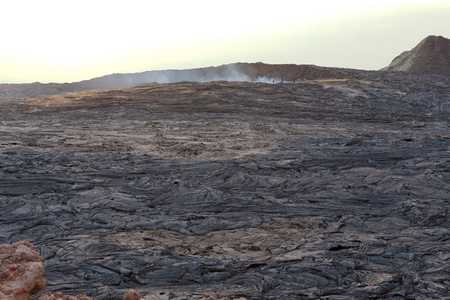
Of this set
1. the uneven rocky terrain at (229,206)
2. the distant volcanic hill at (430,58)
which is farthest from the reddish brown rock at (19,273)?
the distant volcanic hill at (430,58)

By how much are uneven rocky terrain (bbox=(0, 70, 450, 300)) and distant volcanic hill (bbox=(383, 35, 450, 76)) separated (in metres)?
35.2

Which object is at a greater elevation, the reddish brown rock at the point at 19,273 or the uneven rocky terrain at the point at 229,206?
the reddish brown rock at the point at 19,273

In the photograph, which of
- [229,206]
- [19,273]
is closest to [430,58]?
[229,206]

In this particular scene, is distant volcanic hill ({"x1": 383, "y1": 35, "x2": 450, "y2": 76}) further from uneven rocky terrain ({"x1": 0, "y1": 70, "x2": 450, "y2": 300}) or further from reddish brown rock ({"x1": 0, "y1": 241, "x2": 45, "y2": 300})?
reddish brown rock ({"x1": 0, "y1": 241, "x2": 45, "y2": 300})

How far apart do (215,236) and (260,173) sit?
470cm

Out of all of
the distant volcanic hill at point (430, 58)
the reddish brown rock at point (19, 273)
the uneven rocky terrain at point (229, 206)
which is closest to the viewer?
the reddish brown rock at point (19, 273)

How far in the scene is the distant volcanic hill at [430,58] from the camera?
53.5 metres

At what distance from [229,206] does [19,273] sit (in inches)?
261

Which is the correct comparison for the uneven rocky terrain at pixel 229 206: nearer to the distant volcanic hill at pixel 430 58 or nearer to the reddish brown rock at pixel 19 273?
the reddish brown rock at pixel 19 273

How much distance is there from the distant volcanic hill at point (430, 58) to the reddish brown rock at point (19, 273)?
56106 millimetres

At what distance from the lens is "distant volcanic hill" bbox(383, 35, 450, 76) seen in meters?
53.5

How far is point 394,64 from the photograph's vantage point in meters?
62.2

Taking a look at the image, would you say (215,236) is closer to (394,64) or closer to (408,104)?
(408,104)

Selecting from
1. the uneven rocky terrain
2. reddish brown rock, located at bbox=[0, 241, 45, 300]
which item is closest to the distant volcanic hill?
the uneven rocky terrain
